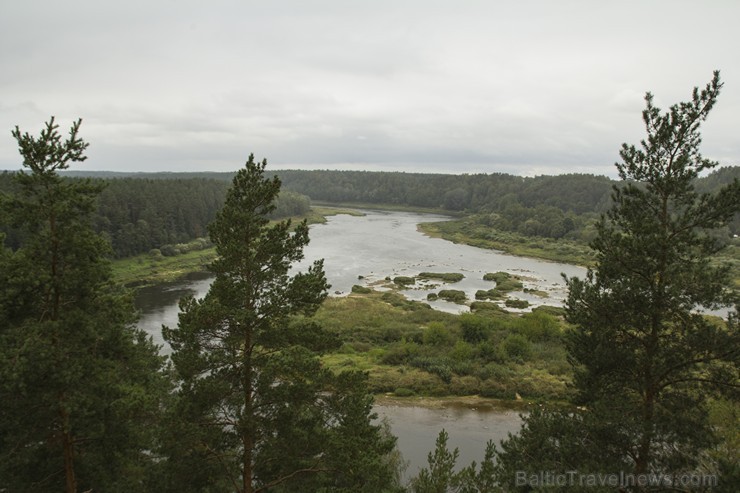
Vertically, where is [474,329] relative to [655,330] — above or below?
below

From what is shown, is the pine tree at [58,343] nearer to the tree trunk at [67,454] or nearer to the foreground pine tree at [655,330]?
the tree trunk at [67,454]

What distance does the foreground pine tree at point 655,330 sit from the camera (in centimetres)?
983

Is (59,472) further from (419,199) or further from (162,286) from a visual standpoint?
(419,199)

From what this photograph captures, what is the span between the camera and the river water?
24.9m

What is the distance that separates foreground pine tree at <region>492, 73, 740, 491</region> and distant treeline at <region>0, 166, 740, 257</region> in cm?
1689

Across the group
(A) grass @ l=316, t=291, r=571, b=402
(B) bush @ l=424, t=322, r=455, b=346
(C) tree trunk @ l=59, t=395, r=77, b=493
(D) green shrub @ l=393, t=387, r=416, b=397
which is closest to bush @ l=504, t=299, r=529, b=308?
(A) grass @ l=316, t=291, r=571, b=402

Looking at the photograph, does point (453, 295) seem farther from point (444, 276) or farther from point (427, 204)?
point (427, 204)

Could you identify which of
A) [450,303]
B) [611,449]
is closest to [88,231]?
[611,449]

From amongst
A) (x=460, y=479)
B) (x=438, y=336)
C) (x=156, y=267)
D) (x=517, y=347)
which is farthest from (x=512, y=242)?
(x=460, y=479)

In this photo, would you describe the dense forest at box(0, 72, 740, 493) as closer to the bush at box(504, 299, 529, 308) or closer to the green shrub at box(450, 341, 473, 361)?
the green shrub at box(450, 341, 473, 361)

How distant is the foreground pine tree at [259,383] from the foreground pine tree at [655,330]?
390 cm

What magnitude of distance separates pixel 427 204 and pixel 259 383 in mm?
181875

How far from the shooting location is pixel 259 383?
35.7 feet

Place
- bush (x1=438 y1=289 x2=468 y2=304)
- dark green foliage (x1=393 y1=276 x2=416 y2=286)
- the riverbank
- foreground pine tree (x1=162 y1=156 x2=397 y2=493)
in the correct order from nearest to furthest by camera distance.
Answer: foreground pine tree (x1=162 y1=156 x2=397 y2=493)
bush (x1=438 y1=289 x2=468 y2=304)
dark green foliage (x1=393 y1=276 x2=416 y2=286)
the riverbank
